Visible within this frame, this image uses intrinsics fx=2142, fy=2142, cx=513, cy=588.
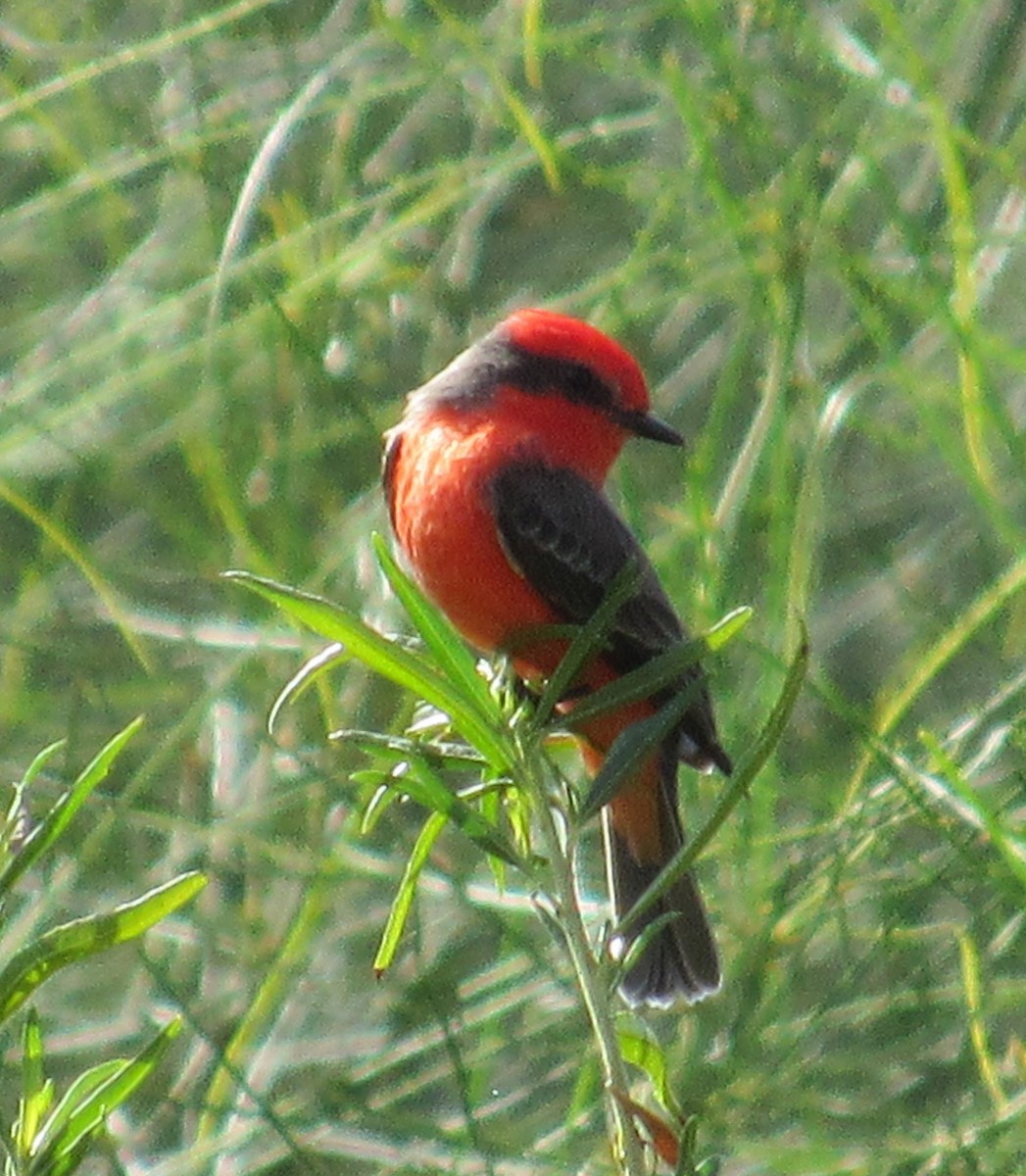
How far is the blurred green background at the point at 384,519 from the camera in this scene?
2.45 meters

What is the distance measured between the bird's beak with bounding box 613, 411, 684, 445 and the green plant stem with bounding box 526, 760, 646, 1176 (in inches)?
77.2

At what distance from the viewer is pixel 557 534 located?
2.76m

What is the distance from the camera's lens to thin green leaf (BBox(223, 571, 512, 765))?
113cm

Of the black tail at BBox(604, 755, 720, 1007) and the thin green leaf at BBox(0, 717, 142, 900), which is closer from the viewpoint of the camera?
the thin green leaf at BBox(0, 717, 142, 900)

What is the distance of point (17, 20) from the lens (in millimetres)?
3531

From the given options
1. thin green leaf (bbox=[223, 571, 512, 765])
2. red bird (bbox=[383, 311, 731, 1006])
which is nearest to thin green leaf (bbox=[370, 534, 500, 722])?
thin green leaf (bbox=[223, 571, 512, 765])

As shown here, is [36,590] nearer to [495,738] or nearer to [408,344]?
[408,344]

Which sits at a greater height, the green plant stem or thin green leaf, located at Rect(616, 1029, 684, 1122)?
the green plant stem

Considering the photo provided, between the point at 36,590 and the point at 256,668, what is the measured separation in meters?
0.46

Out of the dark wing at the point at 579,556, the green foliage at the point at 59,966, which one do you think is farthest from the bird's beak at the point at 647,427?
the green foliage at the point at 59,966

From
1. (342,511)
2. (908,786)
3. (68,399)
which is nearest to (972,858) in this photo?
(908,786)

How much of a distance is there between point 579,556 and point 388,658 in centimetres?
150

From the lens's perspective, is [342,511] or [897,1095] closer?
[897,1095]

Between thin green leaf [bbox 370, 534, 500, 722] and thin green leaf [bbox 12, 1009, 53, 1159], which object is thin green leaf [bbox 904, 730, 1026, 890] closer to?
thin green leaf [bbox 370, 534, 500, 722]
